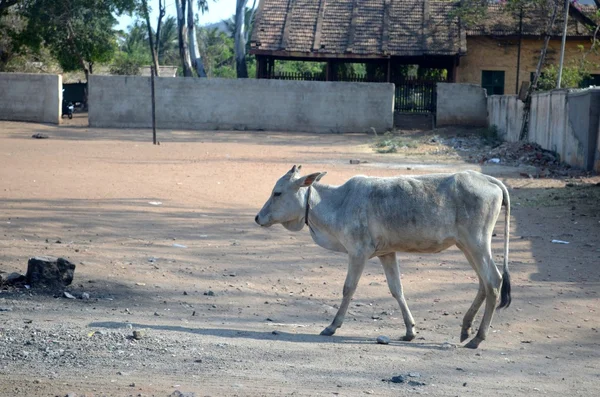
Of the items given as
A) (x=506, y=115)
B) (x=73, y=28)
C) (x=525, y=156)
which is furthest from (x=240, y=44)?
(x=525, y=156)

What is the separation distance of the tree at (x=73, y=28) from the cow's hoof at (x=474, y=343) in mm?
40216

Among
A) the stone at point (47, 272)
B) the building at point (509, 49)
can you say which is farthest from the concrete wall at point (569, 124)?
the building at point (509, 49)

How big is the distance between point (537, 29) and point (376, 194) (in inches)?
1504

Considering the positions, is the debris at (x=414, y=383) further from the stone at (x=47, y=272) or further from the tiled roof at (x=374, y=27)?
the tiled roof at (x=374, y=27)

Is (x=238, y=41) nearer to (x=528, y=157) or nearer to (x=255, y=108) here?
(x=255, y=108)

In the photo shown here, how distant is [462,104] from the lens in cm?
3694

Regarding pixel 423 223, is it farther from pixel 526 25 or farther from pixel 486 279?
pixel 526 25

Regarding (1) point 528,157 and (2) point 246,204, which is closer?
(2) point 246,204

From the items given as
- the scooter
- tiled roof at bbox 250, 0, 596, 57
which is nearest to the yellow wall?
tiled roof at bbox 250, 0, 596, 57

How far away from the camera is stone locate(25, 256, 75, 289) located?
8297 millimetres

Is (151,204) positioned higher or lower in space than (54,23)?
lower

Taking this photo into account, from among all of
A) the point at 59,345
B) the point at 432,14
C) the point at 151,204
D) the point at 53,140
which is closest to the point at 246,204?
the point at 151,204

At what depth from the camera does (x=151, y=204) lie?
14.4 m

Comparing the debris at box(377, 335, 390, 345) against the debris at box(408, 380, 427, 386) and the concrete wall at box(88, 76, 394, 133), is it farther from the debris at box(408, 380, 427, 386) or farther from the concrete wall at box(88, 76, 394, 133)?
the concrete wall at box(88, 76, 394, 133)
